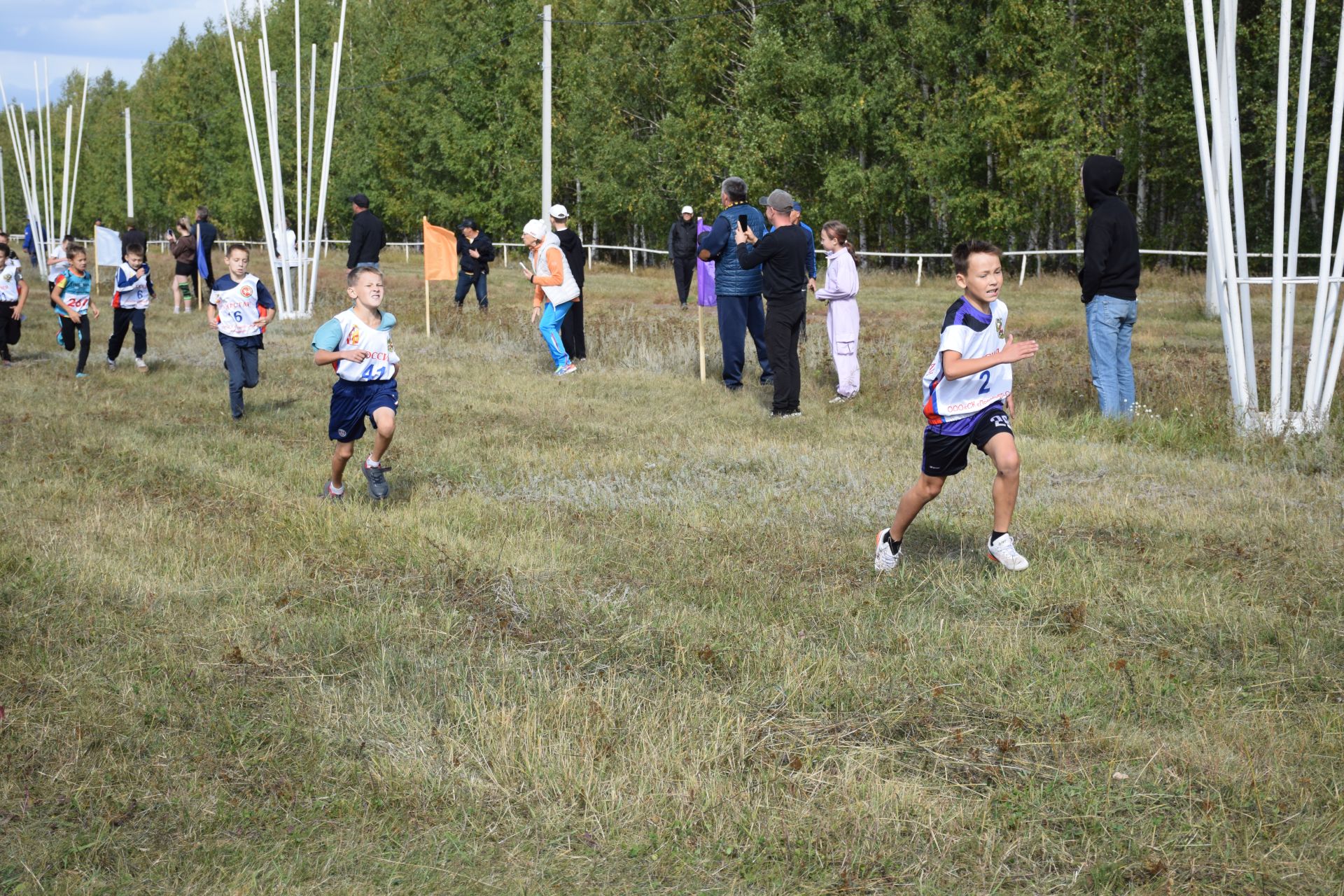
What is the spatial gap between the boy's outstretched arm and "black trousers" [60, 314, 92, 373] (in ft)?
39.5

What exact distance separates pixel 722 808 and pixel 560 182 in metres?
49.5

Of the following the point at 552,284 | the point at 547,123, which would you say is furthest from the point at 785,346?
the point at 547,123

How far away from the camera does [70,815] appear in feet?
13.9

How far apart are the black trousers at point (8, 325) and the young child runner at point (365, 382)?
32.4 ft

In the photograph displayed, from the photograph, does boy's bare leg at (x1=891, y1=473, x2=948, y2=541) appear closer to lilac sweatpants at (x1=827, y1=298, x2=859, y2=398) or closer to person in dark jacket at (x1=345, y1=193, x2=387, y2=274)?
lilac sweatpants at (x1=827, y1=298, x2=859, y2=398)

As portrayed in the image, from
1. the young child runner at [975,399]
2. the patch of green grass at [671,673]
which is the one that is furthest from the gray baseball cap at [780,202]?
the young child runner at [975,399]

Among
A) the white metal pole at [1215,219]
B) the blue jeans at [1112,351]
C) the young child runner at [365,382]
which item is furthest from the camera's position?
the blue jeans at [1112,351]

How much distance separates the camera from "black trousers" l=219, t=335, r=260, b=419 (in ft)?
39.7

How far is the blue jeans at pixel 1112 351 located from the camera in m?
10.8

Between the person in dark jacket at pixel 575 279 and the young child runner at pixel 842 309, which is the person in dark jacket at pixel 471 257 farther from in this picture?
the young child runner at pixel 842 309

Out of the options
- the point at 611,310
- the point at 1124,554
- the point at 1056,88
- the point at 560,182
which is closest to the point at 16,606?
the point at 1124,554

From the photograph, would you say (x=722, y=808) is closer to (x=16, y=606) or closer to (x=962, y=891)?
(x=962, y=891)

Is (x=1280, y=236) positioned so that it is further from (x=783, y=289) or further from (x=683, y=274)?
(x=683, y=274)

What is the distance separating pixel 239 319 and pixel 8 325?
20.9 feet
